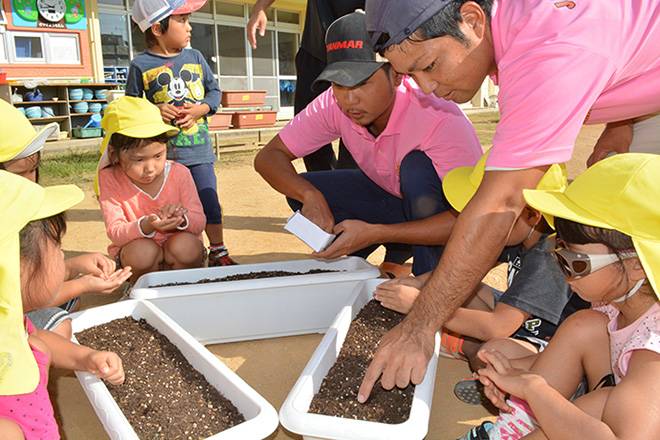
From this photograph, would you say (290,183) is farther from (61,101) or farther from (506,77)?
(61,101)

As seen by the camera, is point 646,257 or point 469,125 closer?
point 646,257

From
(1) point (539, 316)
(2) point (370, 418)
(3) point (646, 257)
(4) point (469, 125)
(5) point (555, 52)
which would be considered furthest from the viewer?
(4) point (469, 125)

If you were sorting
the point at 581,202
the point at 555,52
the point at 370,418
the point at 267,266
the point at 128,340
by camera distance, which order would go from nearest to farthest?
the point at 581,202
the point at 555,52
the point at 370,418
the point at 128,340
the point at 267,266

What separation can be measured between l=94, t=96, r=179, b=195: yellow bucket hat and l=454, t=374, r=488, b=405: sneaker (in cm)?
170

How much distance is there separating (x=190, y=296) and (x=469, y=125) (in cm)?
135

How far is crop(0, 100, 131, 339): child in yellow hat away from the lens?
1.73 m

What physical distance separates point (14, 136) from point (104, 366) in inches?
43.5

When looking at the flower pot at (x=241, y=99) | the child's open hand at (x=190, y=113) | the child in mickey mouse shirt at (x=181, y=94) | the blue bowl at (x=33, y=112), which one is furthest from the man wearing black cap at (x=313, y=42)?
the blue bowl at (x=33, y=112)

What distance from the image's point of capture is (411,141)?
89.4 inches

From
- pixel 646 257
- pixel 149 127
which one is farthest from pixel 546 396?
pixel 149 127

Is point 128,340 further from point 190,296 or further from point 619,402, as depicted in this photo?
point 619,402

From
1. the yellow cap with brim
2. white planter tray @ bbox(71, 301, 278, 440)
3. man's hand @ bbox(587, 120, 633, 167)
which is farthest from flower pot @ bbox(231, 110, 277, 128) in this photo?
the yellow cap with brim

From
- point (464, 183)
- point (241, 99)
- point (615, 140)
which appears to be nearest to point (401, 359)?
point (464, 183)

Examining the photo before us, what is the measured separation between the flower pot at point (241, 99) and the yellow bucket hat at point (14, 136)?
259 inches
